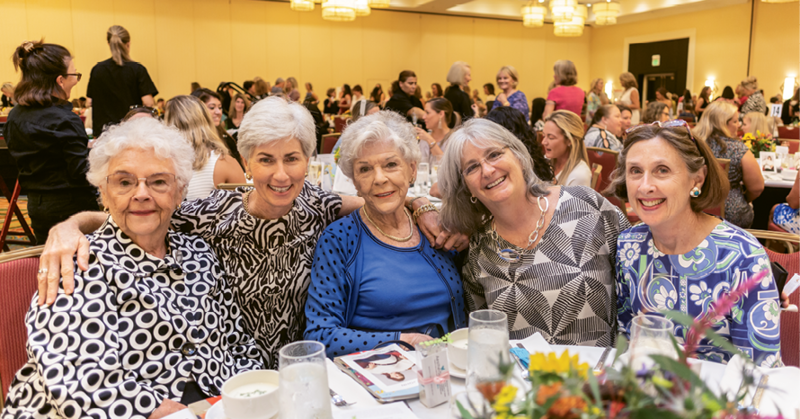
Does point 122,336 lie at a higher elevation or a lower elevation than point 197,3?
lower

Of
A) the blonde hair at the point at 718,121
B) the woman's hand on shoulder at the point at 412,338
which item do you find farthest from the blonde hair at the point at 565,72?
the woman's hand on shoulder at the point at 412,338

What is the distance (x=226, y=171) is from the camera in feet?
11.8

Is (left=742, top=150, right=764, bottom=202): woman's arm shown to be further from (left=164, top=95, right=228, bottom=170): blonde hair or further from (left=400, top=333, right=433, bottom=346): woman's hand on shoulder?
(left=164, top=95, right=228, bottom=170): blonde hair

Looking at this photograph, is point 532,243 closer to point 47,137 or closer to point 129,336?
point 129,336

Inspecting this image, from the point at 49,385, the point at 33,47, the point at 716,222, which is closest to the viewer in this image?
the point at 49,385

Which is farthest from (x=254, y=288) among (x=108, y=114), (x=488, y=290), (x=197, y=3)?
(x=197, y=3)

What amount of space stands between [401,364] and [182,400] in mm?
656

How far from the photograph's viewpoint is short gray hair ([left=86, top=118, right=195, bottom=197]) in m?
1.66

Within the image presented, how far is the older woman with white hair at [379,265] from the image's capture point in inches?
73.5

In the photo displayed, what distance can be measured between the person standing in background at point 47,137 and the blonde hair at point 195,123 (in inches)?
23.0

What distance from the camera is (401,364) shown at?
4.62 ft

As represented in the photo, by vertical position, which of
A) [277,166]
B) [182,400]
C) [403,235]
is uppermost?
[277,166]

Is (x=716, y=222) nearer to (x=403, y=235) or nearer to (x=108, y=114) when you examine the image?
(x=403, y=235)

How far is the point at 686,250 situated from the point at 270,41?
13712mm
